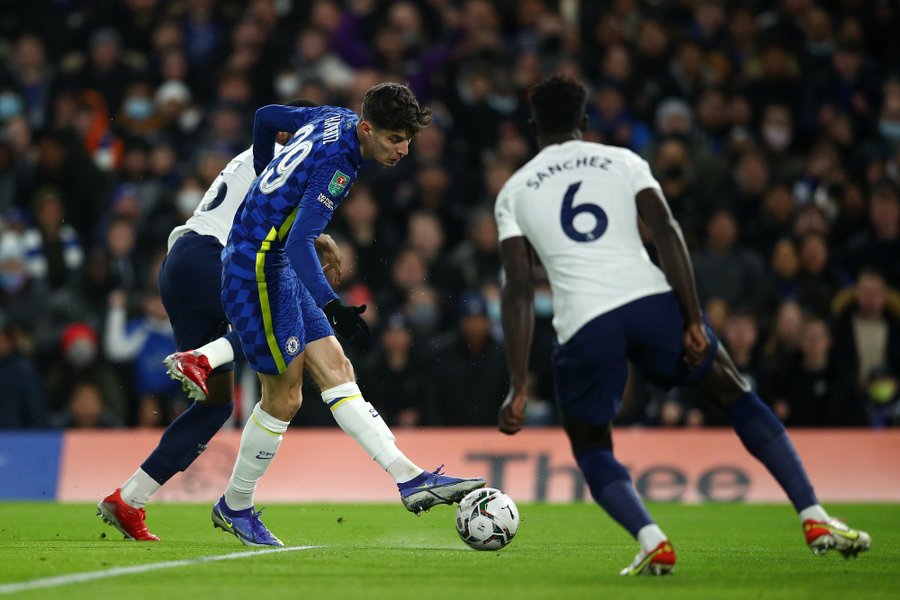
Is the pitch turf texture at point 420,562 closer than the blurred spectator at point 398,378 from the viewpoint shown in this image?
Yes

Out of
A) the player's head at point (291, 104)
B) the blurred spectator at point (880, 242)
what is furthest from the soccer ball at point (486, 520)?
the blurred spectator at point (880, 242)

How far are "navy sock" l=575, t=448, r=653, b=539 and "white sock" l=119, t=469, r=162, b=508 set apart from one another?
2.92 metres

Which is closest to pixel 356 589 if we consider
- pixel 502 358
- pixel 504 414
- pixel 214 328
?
pixel 504 414

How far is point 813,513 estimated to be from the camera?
5.88 metres

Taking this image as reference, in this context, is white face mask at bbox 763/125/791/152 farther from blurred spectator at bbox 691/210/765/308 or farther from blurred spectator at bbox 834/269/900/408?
blurred spectator at bbox 834/269/900/408

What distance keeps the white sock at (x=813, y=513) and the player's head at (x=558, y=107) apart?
6.06 ft

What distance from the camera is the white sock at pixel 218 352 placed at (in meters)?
7.46

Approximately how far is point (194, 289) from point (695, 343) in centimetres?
311

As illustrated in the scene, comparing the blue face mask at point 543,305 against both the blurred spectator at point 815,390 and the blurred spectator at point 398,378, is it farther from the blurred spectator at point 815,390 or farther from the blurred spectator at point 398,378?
the blurred spectator at point 815,390

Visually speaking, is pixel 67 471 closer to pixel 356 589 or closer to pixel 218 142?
pixel 218 142

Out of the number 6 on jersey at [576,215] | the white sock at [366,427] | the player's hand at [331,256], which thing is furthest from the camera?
the player's hand at [331,256]

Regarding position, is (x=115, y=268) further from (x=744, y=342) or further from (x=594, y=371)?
(x=594, y=371)

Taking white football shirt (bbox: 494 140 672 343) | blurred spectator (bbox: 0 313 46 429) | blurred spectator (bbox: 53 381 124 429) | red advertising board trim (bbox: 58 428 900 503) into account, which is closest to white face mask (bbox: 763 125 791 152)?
red advertising board trim (bbox: 58 428 900 503)

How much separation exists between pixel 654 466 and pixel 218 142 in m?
5.42
